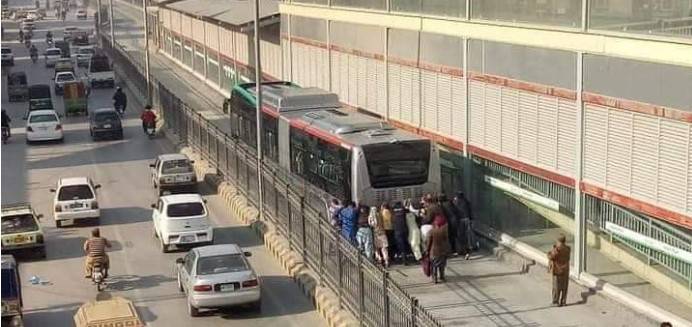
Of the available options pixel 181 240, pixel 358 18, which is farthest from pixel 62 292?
pixel 358 18

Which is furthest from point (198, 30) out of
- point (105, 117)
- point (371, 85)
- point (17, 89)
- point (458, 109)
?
point (458, 109)

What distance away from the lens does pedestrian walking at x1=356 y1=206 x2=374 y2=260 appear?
23.6 meters

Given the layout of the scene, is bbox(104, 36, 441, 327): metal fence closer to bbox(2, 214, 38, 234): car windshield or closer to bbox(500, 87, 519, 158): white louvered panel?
bbox(500, 87, 519, 158): white louvered panel

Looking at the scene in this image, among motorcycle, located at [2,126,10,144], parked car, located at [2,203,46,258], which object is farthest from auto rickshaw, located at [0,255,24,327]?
motorcycle, located at [2,126,10,144]

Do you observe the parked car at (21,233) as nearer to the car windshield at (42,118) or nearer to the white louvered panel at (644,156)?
the white louvered panel at (644,156)

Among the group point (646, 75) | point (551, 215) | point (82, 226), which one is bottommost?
point (82, 226)

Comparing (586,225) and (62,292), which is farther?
(62,292)

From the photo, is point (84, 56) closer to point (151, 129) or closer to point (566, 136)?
point (151, 129)

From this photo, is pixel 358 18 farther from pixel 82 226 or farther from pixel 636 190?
pixel 636 190

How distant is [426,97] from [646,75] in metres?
10.2

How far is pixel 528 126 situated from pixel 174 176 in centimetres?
1433

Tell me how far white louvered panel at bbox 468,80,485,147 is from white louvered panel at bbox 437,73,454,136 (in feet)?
3.74

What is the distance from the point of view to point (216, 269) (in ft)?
70.5

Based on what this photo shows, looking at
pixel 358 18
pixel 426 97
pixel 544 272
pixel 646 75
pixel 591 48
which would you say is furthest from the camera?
pixel 358 18
